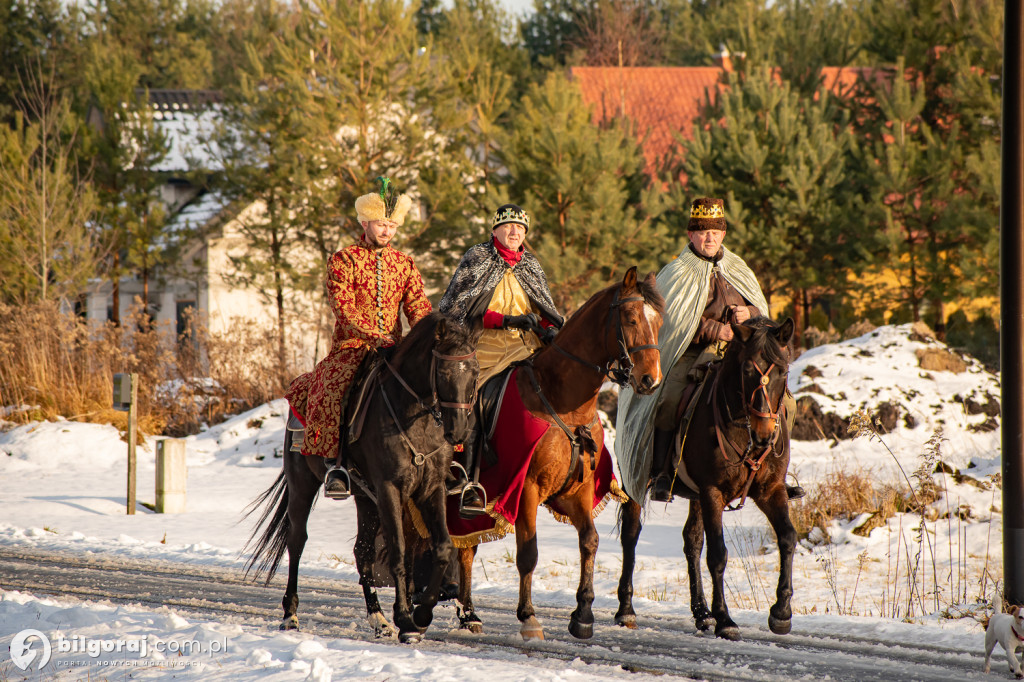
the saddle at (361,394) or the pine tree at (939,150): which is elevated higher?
the pine tree at (939,150)

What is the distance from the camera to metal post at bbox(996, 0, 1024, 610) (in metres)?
6.91

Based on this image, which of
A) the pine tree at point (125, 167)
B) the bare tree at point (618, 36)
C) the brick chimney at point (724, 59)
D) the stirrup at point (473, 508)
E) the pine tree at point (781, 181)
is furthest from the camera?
the bare tree at point (618, 36)

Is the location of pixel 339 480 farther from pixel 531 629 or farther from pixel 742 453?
pixel 742 453

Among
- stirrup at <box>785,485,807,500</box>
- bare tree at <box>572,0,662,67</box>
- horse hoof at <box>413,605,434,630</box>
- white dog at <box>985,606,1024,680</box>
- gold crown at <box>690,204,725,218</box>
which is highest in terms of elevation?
bare tree at <box>572,0,662,67</box>

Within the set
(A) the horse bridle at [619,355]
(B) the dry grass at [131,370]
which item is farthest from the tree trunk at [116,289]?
(A) the horse bridle at [619,355]

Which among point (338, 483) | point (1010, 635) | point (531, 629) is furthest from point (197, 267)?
point (1010, 635)

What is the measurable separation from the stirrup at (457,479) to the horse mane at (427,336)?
2.91 feet

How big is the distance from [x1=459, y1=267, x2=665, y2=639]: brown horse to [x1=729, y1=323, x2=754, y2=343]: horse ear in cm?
63

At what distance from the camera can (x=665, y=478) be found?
7.43 metres

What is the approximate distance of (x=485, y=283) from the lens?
7305 millimetres

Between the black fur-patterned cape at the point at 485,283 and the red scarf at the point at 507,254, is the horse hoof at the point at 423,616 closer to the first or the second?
the black fur-patterned cape at the point at 485,283

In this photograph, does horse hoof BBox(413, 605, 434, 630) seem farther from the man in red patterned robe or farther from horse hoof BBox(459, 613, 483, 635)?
the man in red patterned robe

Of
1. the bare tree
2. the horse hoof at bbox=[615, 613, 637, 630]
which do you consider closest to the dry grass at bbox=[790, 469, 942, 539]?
the horse hoof at bbox=[615, 613, 637, 630]

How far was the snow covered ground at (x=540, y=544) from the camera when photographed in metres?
5.65
